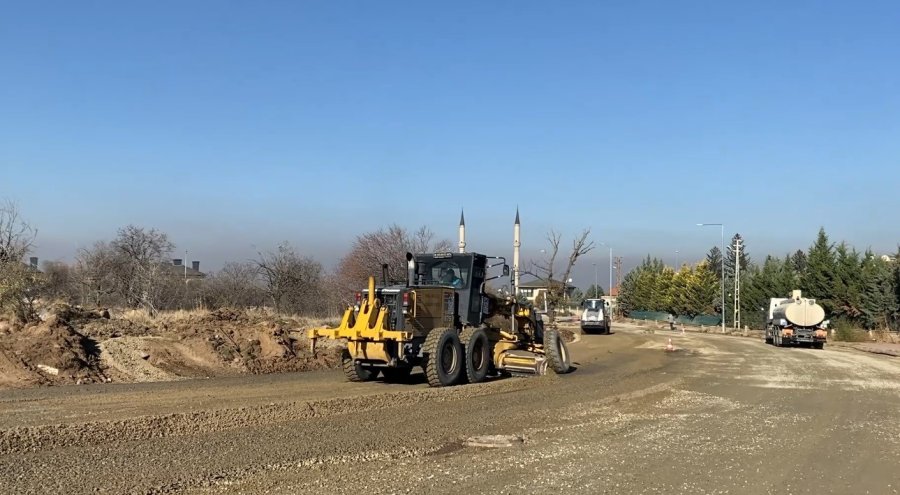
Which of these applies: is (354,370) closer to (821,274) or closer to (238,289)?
(238,289)

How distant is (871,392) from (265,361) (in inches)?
584

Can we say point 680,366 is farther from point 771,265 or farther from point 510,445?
point 771,265

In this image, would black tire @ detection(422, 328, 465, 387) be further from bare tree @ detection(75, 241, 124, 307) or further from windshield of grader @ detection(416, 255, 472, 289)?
bare tree @ detection(75, 241, 124, 307)

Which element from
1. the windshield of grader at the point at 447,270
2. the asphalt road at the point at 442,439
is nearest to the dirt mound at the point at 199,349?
the asphalt road at the point at 442,439

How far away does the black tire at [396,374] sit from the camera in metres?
17.1

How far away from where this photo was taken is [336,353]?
72.9ft

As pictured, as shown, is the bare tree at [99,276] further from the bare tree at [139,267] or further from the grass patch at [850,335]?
the grass patch at [850,335]

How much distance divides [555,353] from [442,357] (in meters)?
4.67

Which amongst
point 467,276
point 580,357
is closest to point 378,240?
point 580,357

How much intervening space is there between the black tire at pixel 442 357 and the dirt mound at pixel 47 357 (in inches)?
292

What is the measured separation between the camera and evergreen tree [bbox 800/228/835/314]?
191 ft

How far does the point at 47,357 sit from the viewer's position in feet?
53.7

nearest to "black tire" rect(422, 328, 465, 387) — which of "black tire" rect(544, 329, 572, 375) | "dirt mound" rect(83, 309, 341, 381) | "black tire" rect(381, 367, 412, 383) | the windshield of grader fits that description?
"black tire" rect(381, 367, 412, 383)

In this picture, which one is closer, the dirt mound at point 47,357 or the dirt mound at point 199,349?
the dirt mound at point 47,357
